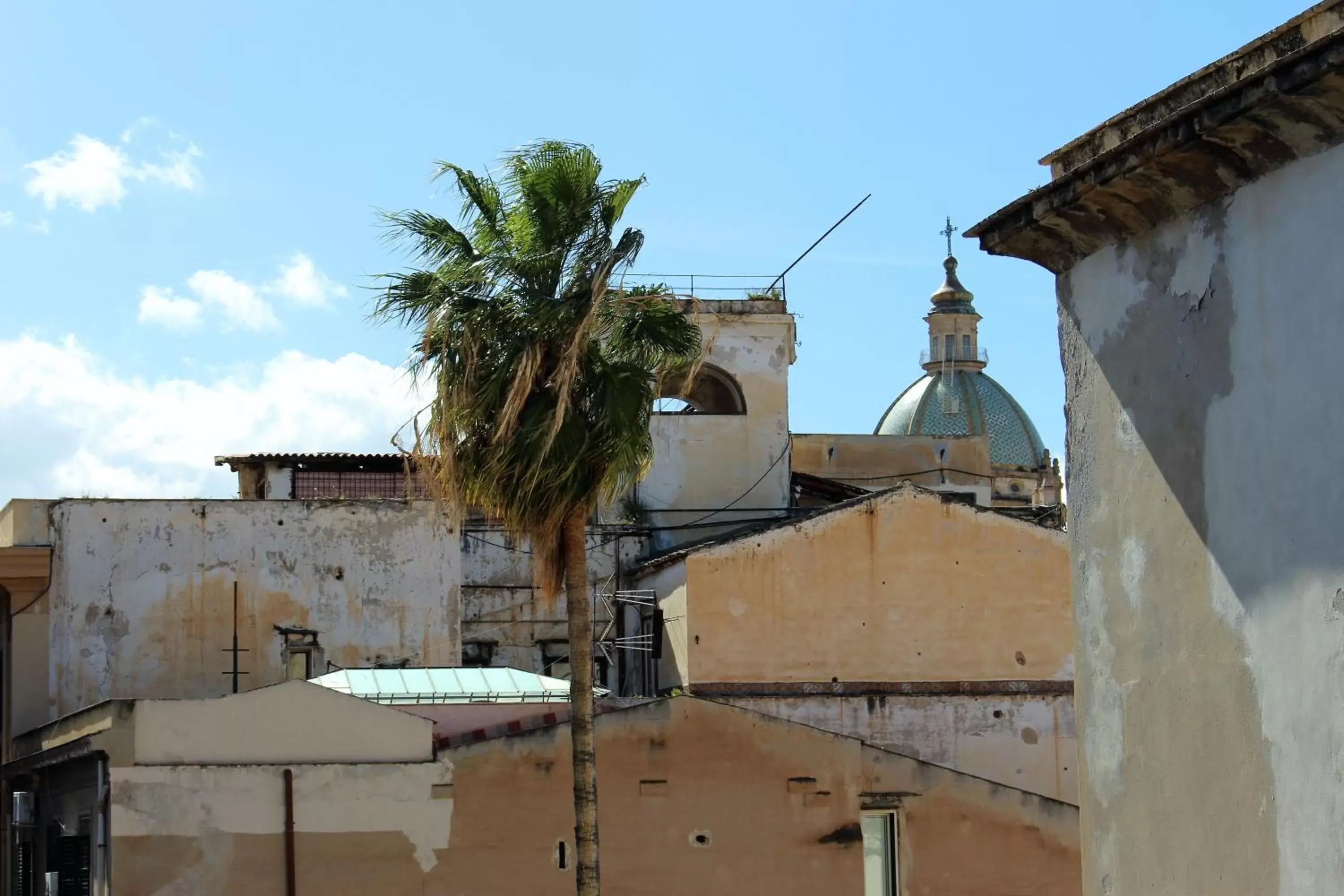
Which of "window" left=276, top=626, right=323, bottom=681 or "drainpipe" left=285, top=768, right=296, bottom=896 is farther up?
"window" left=276, top=626, right=323, bottom=681

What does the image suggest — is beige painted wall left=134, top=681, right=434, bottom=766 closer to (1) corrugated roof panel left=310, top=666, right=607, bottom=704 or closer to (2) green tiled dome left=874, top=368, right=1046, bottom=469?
(1) corrugated roof panel left=310, top=666, right=607, bottom=704

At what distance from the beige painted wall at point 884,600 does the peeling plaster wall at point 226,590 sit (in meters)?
4.12

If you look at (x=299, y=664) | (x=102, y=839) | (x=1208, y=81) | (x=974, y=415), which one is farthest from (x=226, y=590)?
(x=974, y=415)

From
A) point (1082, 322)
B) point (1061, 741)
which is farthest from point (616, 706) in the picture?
point (1082, 322)

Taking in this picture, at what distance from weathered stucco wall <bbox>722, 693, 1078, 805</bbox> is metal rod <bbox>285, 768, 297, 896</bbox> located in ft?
28.7

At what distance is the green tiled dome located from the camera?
78.7 meters

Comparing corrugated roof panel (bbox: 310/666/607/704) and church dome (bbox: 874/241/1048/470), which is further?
church dome (bbox: 874/241/1048/470)

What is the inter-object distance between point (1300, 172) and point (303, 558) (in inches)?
871

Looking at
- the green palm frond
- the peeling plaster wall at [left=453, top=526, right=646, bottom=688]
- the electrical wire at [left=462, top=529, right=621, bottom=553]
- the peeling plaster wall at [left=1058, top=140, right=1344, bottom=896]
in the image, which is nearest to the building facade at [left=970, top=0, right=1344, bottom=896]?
the peeling plaster wall at [left=1058, top=140, right=1344, bottom=896]

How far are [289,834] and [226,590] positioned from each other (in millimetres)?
7602

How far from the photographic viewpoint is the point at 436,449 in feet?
60.1

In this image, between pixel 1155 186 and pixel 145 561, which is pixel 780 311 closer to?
pixel 145 561

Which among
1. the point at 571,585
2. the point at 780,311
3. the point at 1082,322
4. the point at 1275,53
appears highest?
the point at 780,311

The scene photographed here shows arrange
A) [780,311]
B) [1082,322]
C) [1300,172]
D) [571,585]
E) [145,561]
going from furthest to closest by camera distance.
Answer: [780,311], [145,561], [571,585], [1082,322], [1300,172]
